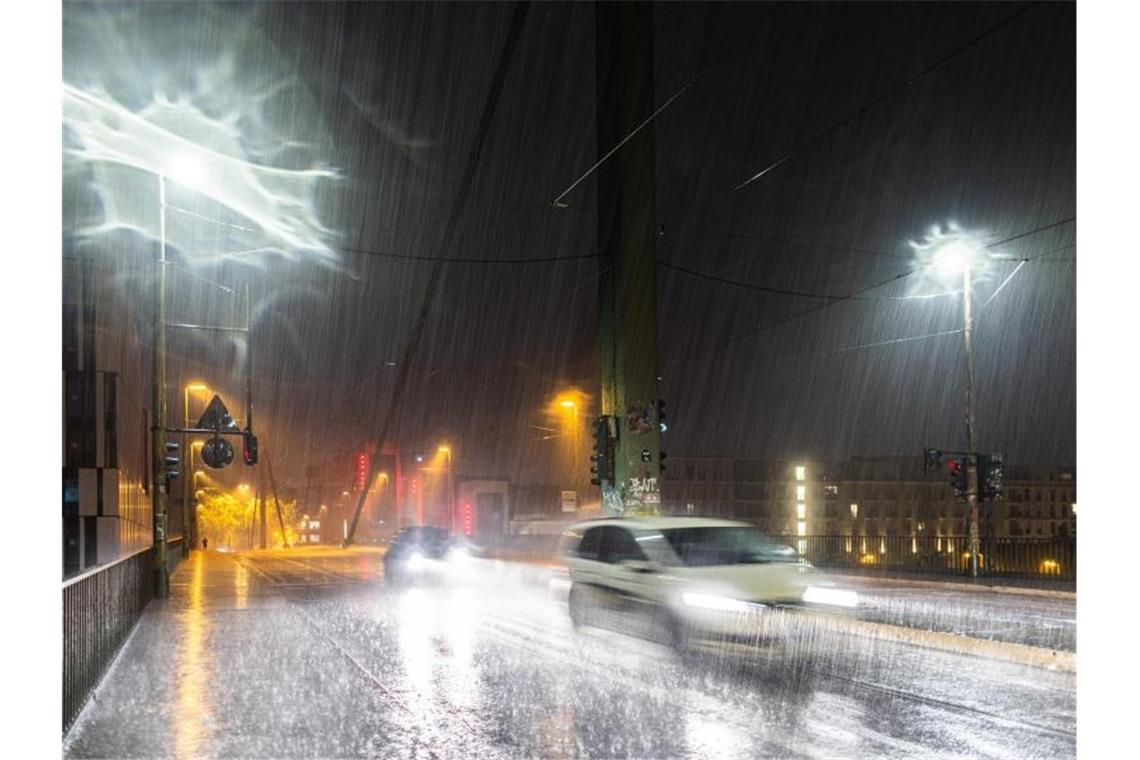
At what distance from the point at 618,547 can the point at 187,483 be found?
46949 mm

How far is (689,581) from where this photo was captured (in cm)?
1146

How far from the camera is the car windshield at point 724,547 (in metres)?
11.9

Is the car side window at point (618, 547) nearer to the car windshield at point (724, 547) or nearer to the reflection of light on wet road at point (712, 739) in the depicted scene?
the car windshield at point (724, 547)

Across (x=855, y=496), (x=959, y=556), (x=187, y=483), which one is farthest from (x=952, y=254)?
(x=855, y=496)

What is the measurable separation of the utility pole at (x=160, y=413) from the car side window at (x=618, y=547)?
42.1 ft

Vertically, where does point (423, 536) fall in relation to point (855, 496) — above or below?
above

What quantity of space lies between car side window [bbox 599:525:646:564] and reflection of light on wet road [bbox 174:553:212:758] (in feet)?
15.6

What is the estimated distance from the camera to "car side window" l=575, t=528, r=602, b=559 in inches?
530

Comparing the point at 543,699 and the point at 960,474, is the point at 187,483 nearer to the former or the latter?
the point at 960,474

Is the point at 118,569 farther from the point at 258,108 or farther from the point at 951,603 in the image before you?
the point at 951,603

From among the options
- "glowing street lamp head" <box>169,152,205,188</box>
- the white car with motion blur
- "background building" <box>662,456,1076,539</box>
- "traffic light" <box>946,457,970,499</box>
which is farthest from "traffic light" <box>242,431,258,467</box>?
"background building" <box>662,456,1076,539</box>

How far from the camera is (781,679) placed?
33.7 ft

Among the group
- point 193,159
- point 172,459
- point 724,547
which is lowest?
point 724,547
